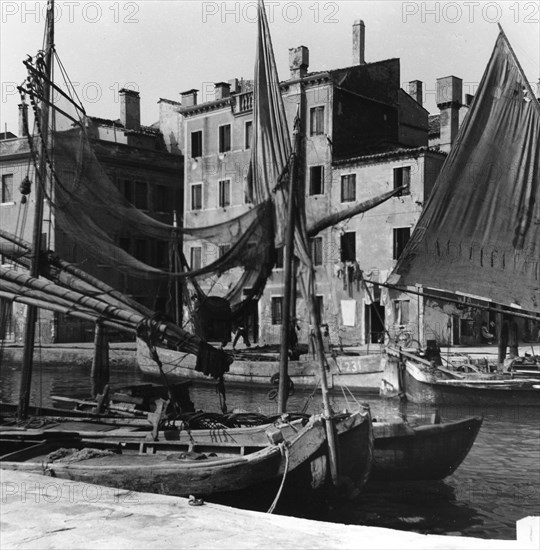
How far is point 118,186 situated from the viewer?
3688 centimetres

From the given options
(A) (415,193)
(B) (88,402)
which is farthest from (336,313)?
(B) (88,402)

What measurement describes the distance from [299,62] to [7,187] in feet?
47.1

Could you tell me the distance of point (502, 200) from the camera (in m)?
16.7

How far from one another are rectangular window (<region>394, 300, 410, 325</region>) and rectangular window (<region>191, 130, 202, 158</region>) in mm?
12632

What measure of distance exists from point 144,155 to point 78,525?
32887 millimetres

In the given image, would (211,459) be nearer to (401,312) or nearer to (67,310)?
(67,310)

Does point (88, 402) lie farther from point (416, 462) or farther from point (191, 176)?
point (191, 176)

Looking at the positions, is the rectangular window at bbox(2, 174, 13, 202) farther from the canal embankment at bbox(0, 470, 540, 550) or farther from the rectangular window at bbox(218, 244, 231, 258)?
the canal embankment at bbox(0, 470, 540, 550)

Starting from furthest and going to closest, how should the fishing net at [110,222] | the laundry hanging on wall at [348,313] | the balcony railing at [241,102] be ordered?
the balcony railing at [241,102] < the laundry hanging on wall at [348,313] < the fishing net at [110,222]

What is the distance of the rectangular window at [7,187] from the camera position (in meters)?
37.1

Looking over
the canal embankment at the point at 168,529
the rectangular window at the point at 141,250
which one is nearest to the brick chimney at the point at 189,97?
the rectangular window at the point at 141,250

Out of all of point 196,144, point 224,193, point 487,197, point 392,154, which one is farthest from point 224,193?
point 487,197

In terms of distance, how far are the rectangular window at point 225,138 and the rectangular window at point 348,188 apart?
664cm

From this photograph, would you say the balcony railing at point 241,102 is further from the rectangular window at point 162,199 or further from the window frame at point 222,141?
the rectangular window at point 162,199
